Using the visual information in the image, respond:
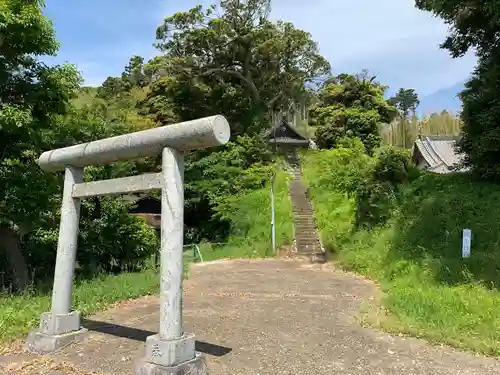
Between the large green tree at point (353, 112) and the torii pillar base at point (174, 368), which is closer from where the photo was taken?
the torii pillar base at point (174, 368)

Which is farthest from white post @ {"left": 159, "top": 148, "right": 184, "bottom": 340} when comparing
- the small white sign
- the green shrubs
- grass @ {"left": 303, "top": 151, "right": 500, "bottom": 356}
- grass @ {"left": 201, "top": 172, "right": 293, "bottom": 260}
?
grass @ {"left": 201, "top": 172, "right": 293, "bottom": 260}

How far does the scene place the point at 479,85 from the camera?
46.4 feet

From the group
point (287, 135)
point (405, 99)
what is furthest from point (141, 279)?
point (405, 99)

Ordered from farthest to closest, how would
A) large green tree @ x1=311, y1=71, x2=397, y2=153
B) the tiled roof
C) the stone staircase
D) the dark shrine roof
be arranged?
the dark shrine roof
large green tree @ x1=311, y1=71, x2=397, y2=153
the tiled roof
the stone staircase

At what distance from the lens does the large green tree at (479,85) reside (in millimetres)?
12945

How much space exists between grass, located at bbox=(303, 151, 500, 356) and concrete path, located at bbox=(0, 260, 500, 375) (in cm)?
65

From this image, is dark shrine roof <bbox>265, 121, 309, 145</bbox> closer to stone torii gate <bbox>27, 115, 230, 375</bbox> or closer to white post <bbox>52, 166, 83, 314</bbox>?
white post <bbox>52, 166, 83, 314</bbox>

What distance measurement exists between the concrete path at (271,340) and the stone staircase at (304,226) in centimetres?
690

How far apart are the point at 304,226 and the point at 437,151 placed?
10.6 m

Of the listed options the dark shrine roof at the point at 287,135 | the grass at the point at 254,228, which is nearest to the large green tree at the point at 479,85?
the grass at the point at 254,228

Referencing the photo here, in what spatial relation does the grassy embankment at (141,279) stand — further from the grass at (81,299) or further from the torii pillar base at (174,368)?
the torii pillar base at (174,368)

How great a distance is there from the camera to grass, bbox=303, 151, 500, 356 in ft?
23.6

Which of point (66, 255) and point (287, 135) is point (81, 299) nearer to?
point (66, 255)

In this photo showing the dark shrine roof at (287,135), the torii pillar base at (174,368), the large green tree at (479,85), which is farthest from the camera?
the dark shrine roof at (287,135)
